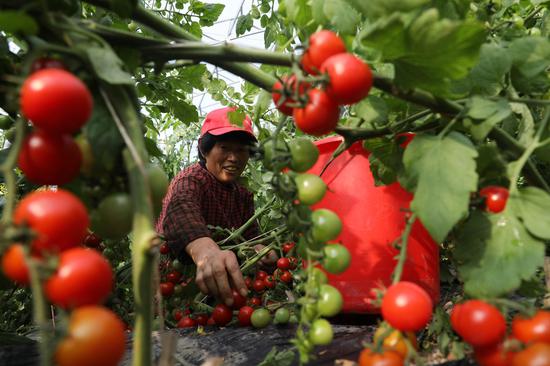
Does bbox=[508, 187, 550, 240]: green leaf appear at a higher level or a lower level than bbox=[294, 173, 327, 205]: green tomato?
lower

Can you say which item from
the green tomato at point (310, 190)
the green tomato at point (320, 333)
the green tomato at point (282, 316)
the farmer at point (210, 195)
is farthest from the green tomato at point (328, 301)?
the farmer at point (210, 195)

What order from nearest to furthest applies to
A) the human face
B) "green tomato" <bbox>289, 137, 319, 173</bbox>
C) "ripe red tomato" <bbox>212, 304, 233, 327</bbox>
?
"green tomato" <bbox>289, 137, 319, 173</bbox>
"ripe red tomato" <bbox>212, 304, 233, 327</bbox>
the human face

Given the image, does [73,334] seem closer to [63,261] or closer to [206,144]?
[63,261]

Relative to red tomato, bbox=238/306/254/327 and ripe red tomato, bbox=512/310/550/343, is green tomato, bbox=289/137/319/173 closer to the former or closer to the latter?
ripe red tomato, bbox=512/310/550/343

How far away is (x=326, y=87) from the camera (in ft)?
1.89

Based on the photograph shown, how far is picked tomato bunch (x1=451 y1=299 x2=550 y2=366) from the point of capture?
0.51 metres

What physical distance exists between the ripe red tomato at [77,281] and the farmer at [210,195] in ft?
3.80

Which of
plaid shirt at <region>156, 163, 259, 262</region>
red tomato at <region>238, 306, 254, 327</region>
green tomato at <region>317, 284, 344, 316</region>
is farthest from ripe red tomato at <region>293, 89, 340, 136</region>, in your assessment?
plaid shirt at <region>156, 163, 259, 262</region>

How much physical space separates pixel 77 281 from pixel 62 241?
4cm

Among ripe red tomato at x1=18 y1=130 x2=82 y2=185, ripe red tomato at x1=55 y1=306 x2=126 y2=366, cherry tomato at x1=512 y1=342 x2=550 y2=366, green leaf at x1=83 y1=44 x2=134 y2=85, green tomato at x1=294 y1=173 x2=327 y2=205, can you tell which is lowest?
cherry tomato at x1=512 y1=342 x2=550 y2=366

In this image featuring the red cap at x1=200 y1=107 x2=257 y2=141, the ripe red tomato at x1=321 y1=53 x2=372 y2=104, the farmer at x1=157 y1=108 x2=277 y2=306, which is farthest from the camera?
the red cap at x1=200 y1=107 x2=257 y2=141

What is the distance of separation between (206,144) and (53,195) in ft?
6.94

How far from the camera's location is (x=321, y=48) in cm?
58

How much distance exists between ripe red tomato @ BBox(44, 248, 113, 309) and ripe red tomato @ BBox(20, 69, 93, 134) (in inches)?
4.6
